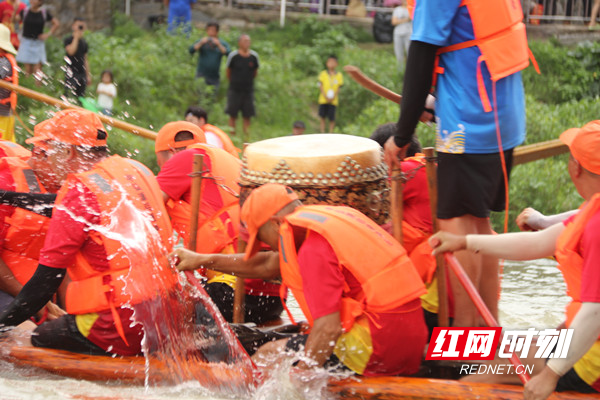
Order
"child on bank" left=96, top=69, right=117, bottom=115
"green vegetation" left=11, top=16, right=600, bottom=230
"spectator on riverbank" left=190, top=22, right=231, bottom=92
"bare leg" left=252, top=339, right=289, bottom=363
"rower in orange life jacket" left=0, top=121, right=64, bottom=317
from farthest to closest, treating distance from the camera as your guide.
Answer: "spectator on riverbank" left=190, top=22, right=231, bottom=92, "green vegetation" left=11, top=16, right=600, bottom=230, "child on bank" left=96, top=69, right=117, bottom=115, "rower in orange life jacket" left=0, top=121, right=64, bottom=317, "bare leg" left=252, top=339, right=289, bottom=363

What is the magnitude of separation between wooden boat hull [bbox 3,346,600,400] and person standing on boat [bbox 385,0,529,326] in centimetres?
62

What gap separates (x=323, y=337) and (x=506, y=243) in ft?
2.87

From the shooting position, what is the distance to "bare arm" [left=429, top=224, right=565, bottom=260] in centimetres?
332

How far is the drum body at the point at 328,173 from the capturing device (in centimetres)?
397

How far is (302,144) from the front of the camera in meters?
4.27

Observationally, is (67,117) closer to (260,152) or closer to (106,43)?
(260,152)

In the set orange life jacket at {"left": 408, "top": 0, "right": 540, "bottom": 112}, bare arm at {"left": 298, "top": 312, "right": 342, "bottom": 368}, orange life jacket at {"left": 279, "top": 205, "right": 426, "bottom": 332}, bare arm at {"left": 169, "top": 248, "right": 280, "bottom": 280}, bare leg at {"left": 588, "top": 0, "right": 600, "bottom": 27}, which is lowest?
bare arm at {"left": 298, "top": 312, "right": 342, "bottom": 368}

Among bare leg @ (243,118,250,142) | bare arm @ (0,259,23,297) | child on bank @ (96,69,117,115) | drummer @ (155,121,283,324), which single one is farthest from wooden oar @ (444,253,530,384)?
bare leg @ (243,118,250,142)

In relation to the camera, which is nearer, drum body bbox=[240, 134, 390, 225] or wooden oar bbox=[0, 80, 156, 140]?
drum body bbox=[240, 134, 390, 225]

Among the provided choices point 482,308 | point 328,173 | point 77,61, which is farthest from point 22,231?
point 77,61

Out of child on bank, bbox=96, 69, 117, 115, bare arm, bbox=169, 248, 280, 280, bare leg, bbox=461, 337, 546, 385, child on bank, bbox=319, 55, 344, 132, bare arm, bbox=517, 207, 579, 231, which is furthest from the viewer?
child on bank, bbox=319, 55, 344, 132

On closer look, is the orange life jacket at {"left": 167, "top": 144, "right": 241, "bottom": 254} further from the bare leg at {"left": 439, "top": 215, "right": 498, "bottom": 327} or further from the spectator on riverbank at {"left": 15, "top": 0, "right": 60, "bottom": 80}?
the spectator on riverbank at {"left": 15, "top": 0, "right": 60, "bottom": 80}

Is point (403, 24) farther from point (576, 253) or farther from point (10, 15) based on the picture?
point (576, 253)

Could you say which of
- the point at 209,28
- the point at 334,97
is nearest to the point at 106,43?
the point at 209,28
